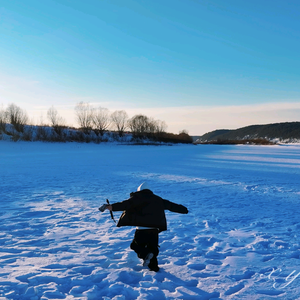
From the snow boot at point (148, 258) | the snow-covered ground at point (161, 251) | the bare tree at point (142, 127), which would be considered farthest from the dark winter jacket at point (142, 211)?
the bare tree at point (142, 127)

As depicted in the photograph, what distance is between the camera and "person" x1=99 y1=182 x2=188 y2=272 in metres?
3.45

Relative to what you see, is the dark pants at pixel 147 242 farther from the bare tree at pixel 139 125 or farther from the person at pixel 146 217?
the bare tree at pixel 139 125

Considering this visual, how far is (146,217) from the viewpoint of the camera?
3.45 meters

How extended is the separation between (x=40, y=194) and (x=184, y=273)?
20.8ft

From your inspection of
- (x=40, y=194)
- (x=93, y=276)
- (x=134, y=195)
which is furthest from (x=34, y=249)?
(x=40, y=194)

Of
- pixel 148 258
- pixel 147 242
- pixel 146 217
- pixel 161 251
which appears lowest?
pixel 161 251

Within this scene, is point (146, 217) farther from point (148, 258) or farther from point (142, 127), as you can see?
point (142, 127)

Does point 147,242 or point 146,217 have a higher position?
point 146,217

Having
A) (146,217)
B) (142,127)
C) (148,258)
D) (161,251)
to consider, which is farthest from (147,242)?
(142,127)

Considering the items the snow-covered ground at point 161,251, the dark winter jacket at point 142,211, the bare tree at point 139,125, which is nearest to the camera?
the snow-covered ground at point 161,251

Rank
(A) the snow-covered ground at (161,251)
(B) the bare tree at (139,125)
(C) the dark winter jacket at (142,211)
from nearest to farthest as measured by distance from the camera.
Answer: (A) the snow-covered ground at (161,251) < (C) the dark winter jacket at (142,211) < (B) the bare tree at (139,125)

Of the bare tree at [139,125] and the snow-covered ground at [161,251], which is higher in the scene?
the bare tree at [139,125]

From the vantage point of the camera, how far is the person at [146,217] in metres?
3.45

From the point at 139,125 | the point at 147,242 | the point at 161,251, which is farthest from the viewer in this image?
the point at 139,125
